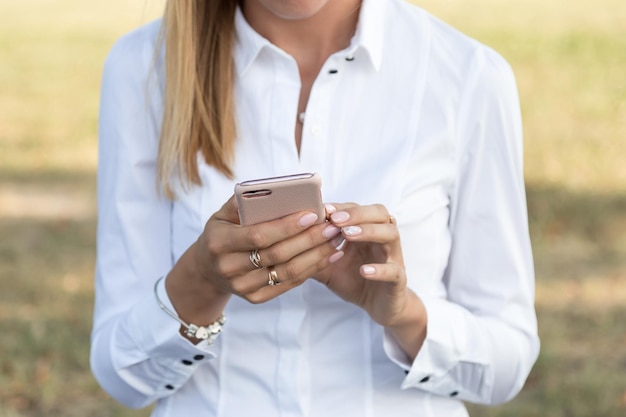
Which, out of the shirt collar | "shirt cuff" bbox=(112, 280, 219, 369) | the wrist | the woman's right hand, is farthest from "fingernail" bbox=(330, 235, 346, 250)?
the shirt collar

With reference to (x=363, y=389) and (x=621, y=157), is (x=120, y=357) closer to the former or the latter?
(x=363, y=389)

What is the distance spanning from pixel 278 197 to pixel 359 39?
0.52 meters

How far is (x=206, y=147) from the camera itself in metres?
2.04

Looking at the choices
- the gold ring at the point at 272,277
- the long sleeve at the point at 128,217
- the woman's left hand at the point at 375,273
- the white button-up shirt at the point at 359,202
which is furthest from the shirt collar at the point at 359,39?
the gold ring at the point at 272,277

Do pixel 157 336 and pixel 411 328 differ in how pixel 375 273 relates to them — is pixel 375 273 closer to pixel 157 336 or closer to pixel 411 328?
pixel 411 328

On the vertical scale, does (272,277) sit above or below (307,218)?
below

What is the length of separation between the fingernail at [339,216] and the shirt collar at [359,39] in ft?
1.51

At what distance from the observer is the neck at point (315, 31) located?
6.80 feet

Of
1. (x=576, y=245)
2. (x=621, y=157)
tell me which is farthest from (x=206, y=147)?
(x=621, y=157)

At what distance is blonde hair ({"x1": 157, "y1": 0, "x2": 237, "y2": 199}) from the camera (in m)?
2.03

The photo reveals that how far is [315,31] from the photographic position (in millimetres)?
2078

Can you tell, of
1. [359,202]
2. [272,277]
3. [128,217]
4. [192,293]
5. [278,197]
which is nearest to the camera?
[278,197]

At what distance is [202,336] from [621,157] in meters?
5.24

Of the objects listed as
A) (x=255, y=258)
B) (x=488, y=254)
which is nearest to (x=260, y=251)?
(x=255, y=258)
